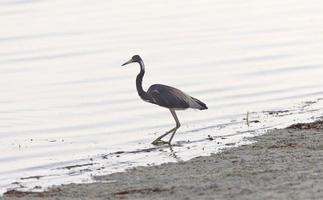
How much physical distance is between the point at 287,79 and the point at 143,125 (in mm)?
4401

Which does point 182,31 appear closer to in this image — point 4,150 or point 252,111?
point 252,111

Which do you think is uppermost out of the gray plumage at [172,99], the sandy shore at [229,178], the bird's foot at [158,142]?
the gray plumage at [172,99]

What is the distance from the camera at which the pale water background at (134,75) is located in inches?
546

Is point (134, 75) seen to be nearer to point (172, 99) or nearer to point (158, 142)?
point (172, 99)

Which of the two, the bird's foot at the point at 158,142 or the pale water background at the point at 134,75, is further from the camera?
the bird's foot at the point at 158,142

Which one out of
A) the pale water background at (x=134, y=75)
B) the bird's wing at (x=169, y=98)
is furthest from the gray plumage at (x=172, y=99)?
the pale water background at (x=134, y=75)

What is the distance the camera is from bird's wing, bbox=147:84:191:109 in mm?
14867

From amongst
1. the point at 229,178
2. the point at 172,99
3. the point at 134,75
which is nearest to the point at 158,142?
the point at 172,99

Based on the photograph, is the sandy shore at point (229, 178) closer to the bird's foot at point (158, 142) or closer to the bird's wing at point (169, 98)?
the bird's foot at point (158, 142)

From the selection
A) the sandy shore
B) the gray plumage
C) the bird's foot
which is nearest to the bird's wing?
the gray plumage

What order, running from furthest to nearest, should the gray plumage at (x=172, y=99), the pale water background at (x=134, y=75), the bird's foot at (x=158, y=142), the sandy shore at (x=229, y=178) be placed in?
the gray plumage at (x=172, y=99) → the bird's foot at (x=158, y=142) → the pale water background at (x=134, y=75) → the sandy shore at (x=229, y=178)

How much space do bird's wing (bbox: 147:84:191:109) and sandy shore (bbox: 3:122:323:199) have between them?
2.17 meters

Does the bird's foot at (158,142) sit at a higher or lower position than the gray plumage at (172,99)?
lower

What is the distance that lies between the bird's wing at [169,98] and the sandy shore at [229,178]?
2.17 m
